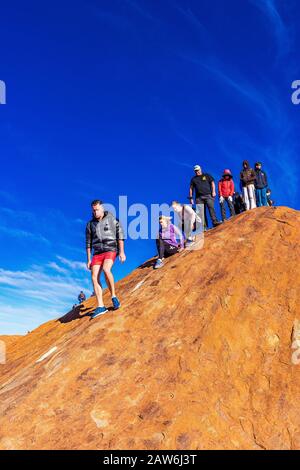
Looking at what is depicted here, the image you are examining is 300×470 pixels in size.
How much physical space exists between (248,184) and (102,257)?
813 cm

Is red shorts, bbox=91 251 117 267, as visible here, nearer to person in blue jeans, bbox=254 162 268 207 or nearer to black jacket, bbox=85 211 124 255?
black jacket, bbox=85 211 124 255

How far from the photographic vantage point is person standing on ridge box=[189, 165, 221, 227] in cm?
1228

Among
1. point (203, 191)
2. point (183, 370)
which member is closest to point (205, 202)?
point (203, 191)

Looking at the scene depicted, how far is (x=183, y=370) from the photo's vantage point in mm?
5949

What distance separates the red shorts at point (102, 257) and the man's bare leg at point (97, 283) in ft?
0.33

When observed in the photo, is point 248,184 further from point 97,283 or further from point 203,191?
point 97,283

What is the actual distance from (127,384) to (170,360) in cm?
91

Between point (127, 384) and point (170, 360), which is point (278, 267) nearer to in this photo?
point (170, 360)

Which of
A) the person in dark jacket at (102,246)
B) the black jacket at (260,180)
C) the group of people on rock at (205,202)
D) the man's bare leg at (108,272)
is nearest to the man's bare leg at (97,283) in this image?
the person in dark jacket at (102,246)

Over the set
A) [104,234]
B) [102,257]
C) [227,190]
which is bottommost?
[102,257]

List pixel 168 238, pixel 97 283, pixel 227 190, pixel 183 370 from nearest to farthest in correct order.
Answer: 1. pixel 183 370
2. pixel 97 283
3. pixel 168 238
4. pixel 227 190

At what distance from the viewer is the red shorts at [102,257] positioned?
8.09 m
